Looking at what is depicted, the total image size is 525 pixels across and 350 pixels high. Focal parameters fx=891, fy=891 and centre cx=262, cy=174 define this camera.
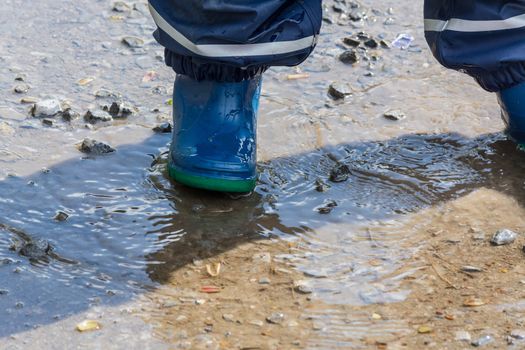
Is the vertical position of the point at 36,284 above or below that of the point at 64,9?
below

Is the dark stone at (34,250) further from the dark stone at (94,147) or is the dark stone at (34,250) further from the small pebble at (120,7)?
the small pebble at (120,7)

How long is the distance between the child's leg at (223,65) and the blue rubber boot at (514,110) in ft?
1.99

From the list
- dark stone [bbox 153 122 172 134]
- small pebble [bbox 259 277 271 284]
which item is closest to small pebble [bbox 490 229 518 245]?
small pebble [bbox 259 277 271 284]

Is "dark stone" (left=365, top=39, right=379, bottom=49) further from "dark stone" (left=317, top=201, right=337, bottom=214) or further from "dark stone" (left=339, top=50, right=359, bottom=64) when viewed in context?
"dark stone" (left=317, top=201, right=337, bottom=214)

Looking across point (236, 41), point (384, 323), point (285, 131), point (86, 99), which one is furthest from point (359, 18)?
point (384, 323)

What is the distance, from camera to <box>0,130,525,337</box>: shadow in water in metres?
1.98

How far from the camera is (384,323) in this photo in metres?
1.86

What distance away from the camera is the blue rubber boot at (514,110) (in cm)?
247

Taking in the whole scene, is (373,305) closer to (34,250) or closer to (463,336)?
(463,336)

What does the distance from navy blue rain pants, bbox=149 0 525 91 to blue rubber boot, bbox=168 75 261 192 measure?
1.9 inches

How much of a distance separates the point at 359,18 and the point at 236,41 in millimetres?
1475

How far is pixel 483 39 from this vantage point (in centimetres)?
236

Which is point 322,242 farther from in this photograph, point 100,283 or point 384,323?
point 100,283

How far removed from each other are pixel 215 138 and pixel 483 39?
2.48 feet
